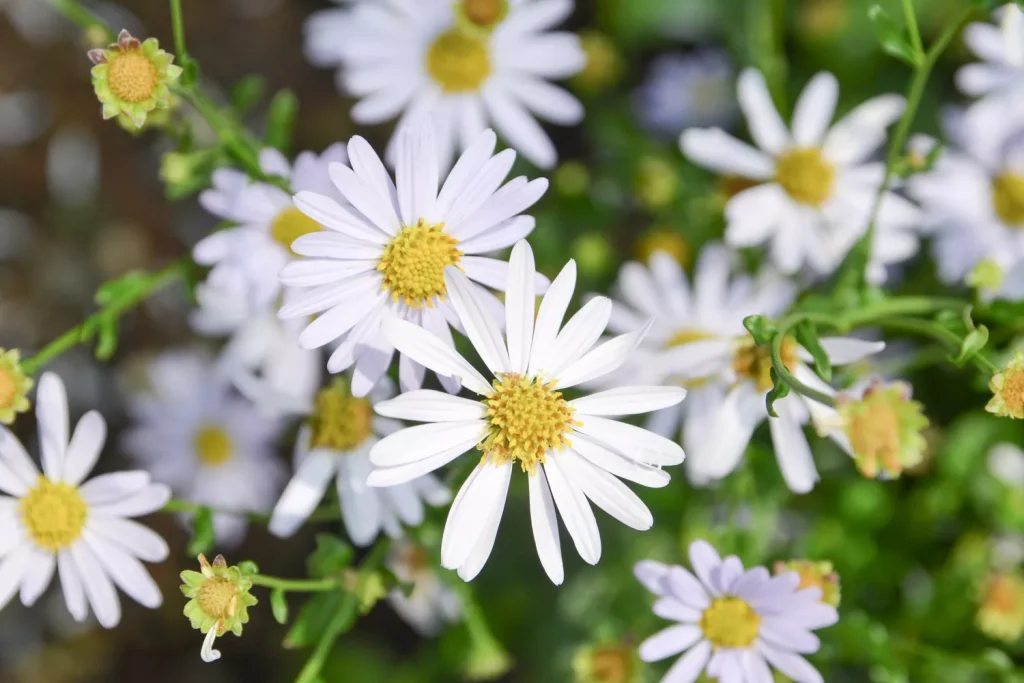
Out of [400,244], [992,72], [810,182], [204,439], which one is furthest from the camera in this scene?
[204,439]

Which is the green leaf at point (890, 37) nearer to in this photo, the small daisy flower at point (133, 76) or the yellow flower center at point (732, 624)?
the yellow flower center at point (732, 624)

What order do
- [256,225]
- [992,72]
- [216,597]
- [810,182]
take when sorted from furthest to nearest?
1. [992,72]
2. [810,182]
3. [256,225]
4. [216,597]

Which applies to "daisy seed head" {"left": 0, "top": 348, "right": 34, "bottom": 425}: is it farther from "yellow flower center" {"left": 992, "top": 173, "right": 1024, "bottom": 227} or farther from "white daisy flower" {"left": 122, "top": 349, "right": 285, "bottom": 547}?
"yellow flower center" {"left": 992, "top": 173, "right": 1024, "bottom": 227}

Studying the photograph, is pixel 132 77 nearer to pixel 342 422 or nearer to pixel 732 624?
pixel 342 422

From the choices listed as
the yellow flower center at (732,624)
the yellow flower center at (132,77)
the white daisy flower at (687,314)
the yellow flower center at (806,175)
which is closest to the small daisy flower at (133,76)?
the yellow flower center at (132,77)

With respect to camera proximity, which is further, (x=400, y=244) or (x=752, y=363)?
(x=752, y=363)

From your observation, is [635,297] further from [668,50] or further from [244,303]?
[668,50]

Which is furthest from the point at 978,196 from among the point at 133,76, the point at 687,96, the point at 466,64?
the point at 133,76
